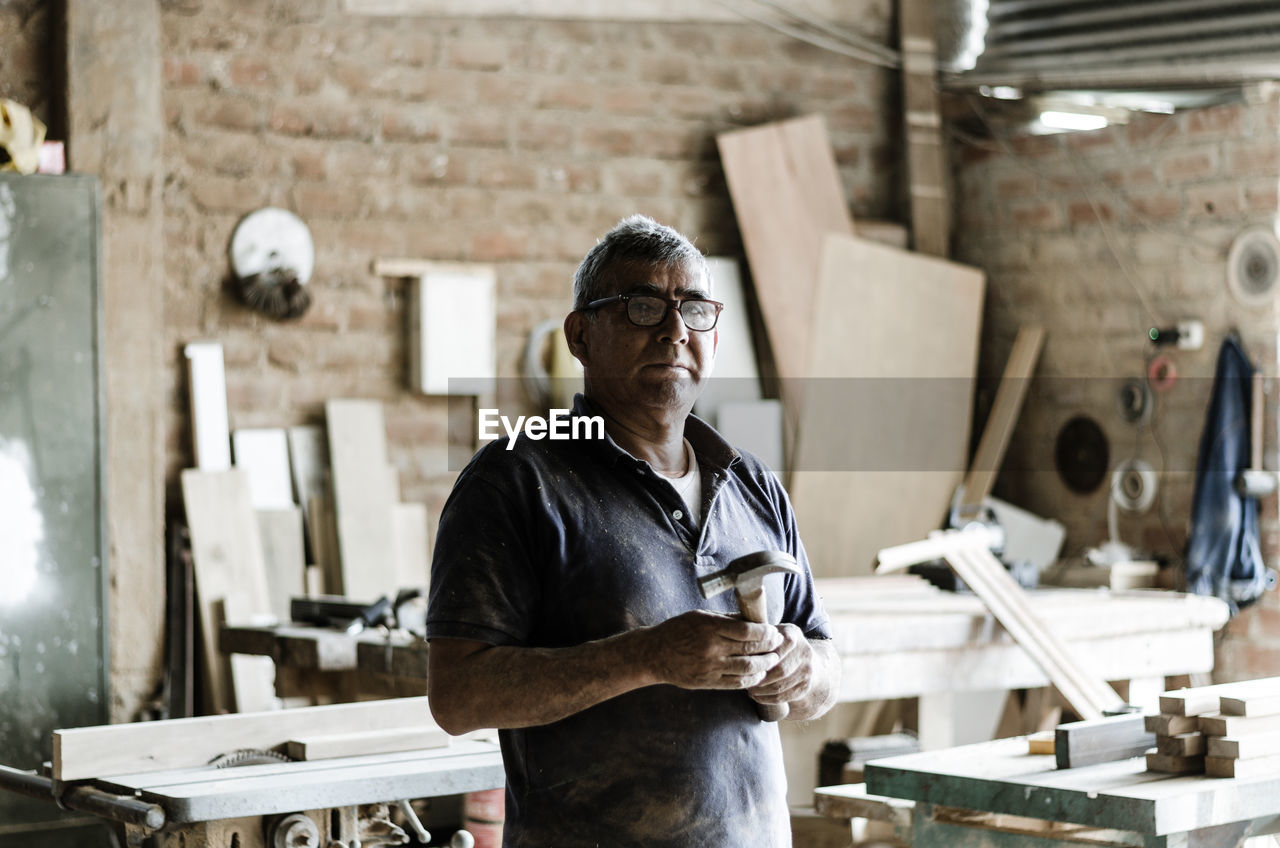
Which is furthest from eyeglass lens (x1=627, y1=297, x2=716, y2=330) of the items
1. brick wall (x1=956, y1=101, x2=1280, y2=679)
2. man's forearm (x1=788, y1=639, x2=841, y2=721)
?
brick wall (x1=956, y1=101, x2=1280, y2=679)

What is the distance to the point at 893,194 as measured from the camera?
6.39 meters

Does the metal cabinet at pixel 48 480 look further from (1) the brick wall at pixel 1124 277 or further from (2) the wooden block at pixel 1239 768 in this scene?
(1) the brick wall at pixel 1124 277

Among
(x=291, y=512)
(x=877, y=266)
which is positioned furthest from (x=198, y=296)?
(x=877, y=266)

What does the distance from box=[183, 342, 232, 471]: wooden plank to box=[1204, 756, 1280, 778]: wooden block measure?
346 cm

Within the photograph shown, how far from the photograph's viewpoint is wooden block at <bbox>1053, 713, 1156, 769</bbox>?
8.91ft

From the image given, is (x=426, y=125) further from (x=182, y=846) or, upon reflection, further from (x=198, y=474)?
(x=182, y=846)

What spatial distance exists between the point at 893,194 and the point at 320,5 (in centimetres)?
245

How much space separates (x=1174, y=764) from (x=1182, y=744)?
0.13ft

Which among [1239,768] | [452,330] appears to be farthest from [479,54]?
[1239,768]

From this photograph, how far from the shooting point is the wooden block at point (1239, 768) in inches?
103

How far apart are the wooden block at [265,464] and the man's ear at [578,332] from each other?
3239mm

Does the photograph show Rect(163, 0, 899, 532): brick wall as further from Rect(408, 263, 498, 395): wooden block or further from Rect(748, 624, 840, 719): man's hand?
Rect(748, 624, 840, 719): man's hand

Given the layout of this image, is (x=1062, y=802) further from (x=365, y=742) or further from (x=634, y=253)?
(x=365, y=742)

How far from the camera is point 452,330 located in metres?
5.51
